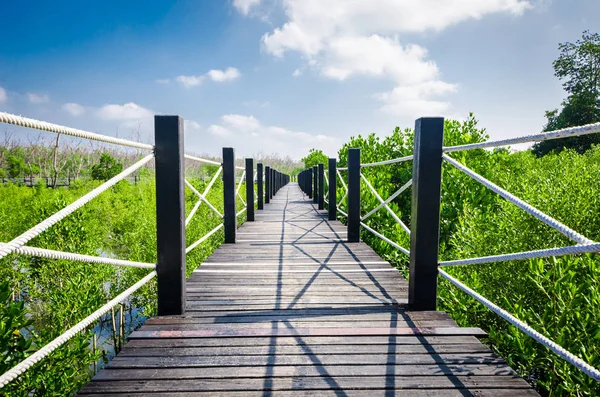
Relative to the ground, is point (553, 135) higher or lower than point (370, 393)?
higher

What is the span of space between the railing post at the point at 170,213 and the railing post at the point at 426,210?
56.2 inches

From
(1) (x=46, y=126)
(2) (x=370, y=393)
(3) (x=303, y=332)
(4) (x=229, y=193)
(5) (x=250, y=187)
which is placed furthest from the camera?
(5) (x=250, y=187)

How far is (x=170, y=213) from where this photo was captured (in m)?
2.06

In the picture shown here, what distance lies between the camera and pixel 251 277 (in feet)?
9.50

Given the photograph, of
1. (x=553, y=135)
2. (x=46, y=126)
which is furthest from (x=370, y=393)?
(x=46, y=126)

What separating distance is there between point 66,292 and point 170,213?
3927 mm

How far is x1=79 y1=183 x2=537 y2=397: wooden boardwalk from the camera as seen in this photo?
1417mm

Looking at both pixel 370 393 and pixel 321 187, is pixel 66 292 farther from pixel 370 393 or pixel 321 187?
pixel 321 187

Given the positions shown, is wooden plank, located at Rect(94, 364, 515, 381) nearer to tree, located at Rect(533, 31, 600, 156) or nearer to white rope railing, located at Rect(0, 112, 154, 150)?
white rope railing, located at Rect(0, 112, 154, 150)

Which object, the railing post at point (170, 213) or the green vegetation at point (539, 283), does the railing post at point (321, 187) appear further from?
the railing post at point (170, 213)

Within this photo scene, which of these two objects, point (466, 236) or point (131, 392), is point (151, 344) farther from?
point (466, 236)

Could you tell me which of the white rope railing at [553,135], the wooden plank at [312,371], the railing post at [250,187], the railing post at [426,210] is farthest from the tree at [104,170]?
the white rope railing at [553,135]

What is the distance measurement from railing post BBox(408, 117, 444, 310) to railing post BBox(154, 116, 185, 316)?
1427 millimetres

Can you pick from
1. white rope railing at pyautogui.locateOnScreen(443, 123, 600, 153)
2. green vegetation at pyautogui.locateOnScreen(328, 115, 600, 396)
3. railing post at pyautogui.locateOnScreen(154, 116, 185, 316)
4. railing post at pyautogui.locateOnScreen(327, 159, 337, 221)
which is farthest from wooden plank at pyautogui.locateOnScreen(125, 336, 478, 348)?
railing post at pyautogui.locateOnScreen(327, 159, 337, 221)
